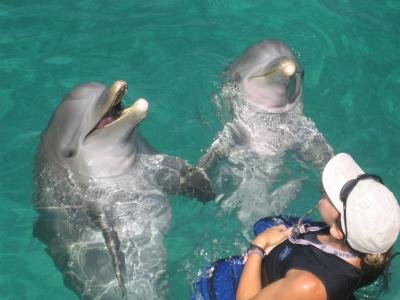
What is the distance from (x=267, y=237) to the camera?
4.36m

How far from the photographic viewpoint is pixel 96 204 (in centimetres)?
597

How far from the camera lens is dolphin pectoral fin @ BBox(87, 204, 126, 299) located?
212 inches

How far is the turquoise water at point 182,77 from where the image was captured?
6.61 meters

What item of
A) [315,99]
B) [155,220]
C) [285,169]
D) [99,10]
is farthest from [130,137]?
[99,10]

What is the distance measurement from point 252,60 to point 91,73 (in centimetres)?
293

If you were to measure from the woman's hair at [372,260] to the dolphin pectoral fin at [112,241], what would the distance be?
2.34 m

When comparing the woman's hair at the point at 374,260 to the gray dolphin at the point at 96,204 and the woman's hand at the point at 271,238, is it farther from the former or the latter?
the gray dolphin at the point at 96,204

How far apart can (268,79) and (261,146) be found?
81 centimetres

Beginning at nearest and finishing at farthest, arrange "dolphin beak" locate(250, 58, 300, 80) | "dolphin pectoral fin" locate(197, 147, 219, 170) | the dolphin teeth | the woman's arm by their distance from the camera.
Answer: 1. the woman's arm
2. the dolphin teeth
3. "dolphin beak" locate(250, 58, 300, 80)
4. "dolphin pectoral fin" locate(197, 147, 219, 170)

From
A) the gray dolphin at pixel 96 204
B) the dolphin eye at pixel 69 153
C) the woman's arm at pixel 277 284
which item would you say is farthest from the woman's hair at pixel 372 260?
the dolphin eye at pixel 69 153

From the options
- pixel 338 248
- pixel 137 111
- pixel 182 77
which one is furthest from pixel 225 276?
pixel 182 77

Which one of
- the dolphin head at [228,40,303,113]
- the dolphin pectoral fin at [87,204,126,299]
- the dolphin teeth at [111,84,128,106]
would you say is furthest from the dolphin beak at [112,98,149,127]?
the dolphin head at [228,40,303,113]

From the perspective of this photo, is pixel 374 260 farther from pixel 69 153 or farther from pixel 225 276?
pixel 69 153

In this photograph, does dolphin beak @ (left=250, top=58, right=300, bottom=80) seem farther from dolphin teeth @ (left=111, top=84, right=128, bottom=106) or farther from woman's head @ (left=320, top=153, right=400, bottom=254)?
woman's head @ (left=320, top=153, right=400, bottom=254)
